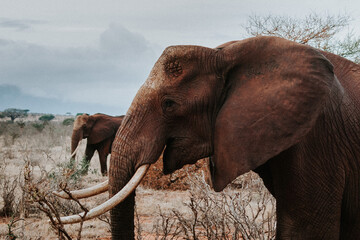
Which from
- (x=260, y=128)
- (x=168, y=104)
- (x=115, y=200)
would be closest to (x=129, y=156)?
(x=115, y=200)

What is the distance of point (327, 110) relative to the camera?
265 centimetres

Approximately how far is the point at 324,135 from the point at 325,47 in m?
13.6

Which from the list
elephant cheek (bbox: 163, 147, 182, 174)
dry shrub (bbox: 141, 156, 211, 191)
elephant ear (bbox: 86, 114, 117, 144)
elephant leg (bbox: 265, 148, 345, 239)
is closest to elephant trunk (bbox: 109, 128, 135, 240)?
elephant cheek (bbox: 163, 147, 182, 174)

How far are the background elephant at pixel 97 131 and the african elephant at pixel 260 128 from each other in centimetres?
1063

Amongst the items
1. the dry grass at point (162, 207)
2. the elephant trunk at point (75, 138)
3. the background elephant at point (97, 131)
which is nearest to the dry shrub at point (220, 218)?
the dry grass at point (162, 207)

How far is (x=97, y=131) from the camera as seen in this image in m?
13.9

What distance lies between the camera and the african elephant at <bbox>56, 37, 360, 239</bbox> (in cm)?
245

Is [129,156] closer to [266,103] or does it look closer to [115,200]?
[115,200]

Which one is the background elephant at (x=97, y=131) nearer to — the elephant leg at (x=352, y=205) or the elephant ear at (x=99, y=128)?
the elephant ear at (x=99, y=128)

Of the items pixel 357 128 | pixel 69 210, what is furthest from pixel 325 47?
pixel 357 128

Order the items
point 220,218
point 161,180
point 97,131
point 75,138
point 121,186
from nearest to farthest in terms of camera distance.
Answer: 1. point 121,186
2. point 220,218
3. point 161,180
4. point 75,138
5. point 97,131

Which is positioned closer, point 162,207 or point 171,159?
point 171,159

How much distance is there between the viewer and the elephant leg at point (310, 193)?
8.32 feet

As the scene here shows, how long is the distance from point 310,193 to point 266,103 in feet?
2.16
